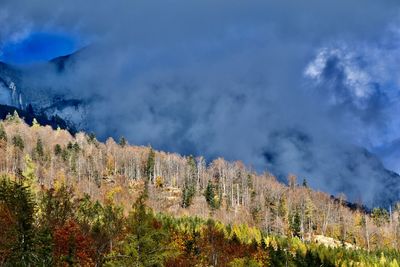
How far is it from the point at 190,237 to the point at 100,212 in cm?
1736

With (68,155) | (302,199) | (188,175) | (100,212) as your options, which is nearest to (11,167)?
(68,155)

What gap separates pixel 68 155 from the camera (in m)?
192

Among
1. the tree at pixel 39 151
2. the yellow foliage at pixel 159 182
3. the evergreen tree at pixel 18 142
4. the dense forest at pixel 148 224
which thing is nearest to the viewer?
the dense forest at pixel 148 224

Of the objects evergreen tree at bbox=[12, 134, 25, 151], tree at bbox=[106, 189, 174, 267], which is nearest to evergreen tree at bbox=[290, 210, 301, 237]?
evergreen tree at bbox=[12, 134, 25, 151]

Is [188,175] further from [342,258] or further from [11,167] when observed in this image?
[342,258]

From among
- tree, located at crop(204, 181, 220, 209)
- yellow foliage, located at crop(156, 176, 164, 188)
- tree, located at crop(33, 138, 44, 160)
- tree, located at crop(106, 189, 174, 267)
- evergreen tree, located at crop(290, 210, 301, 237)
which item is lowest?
tree, located at crop(106, 189, 174, 267)

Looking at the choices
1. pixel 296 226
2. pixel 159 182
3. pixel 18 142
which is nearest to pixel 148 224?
pixel 296 226

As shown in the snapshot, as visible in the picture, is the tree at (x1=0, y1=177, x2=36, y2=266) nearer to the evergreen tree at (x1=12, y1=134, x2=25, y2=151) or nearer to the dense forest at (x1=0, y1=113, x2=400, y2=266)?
the dense forest at (x1=0, y1=113, x2=400, y2=266)

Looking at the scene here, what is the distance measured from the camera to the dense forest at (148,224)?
41438 mm

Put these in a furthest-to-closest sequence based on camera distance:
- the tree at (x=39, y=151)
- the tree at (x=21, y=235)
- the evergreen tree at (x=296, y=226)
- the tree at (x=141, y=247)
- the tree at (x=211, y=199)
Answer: the tree at (x=39, y=151) → the tree at (x=211, y=199) → the evergreen tree at (x=296, y=226) → the tree at (x=141, y=247) → the tree at (x=21, y=235)

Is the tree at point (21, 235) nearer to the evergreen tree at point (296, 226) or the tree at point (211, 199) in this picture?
the tree at point (211, 199)

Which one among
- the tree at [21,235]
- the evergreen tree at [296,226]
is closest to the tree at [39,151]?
the evergreen tree at [296,226]

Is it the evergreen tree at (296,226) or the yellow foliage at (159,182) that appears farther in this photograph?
the yellow foliage at (159,182)

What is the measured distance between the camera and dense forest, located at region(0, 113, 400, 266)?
41.4 m
